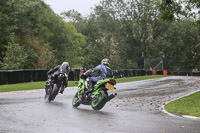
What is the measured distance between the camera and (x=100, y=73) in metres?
13.2

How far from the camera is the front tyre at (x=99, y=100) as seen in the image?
12.5 metres

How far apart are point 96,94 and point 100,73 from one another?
2.60ft

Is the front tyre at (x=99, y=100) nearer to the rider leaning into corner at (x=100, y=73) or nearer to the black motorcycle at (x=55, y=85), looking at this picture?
the rider leaning into corner at (x=100, y=73)

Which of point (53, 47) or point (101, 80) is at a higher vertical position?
point (53, 47)

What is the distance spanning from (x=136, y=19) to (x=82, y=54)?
18.4 meters

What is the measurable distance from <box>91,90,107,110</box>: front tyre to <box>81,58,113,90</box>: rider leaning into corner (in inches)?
21.6

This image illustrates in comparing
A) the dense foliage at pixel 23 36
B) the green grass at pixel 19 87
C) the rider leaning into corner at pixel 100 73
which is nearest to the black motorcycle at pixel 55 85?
the rider leaning into corner at pixel 100 73

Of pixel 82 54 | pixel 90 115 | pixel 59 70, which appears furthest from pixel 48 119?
pixel 82 54

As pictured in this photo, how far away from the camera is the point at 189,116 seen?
37.9 feet

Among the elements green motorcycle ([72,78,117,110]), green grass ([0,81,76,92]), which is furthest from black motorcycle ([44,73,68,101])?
green grass ([0,81,76,92])

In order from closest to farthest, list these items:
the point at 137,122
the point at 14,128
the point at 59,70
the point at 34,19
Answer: the point at 14,128, the point at 137,122, the point at 59,70, the point at 34,19

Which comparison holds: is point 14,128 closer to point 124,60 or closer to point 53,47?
point 53,47

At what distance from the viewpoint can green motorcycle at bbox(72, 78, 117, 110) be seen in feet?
40.9

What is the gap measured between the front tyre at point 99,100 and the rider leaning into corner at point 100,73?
21.6 inches
